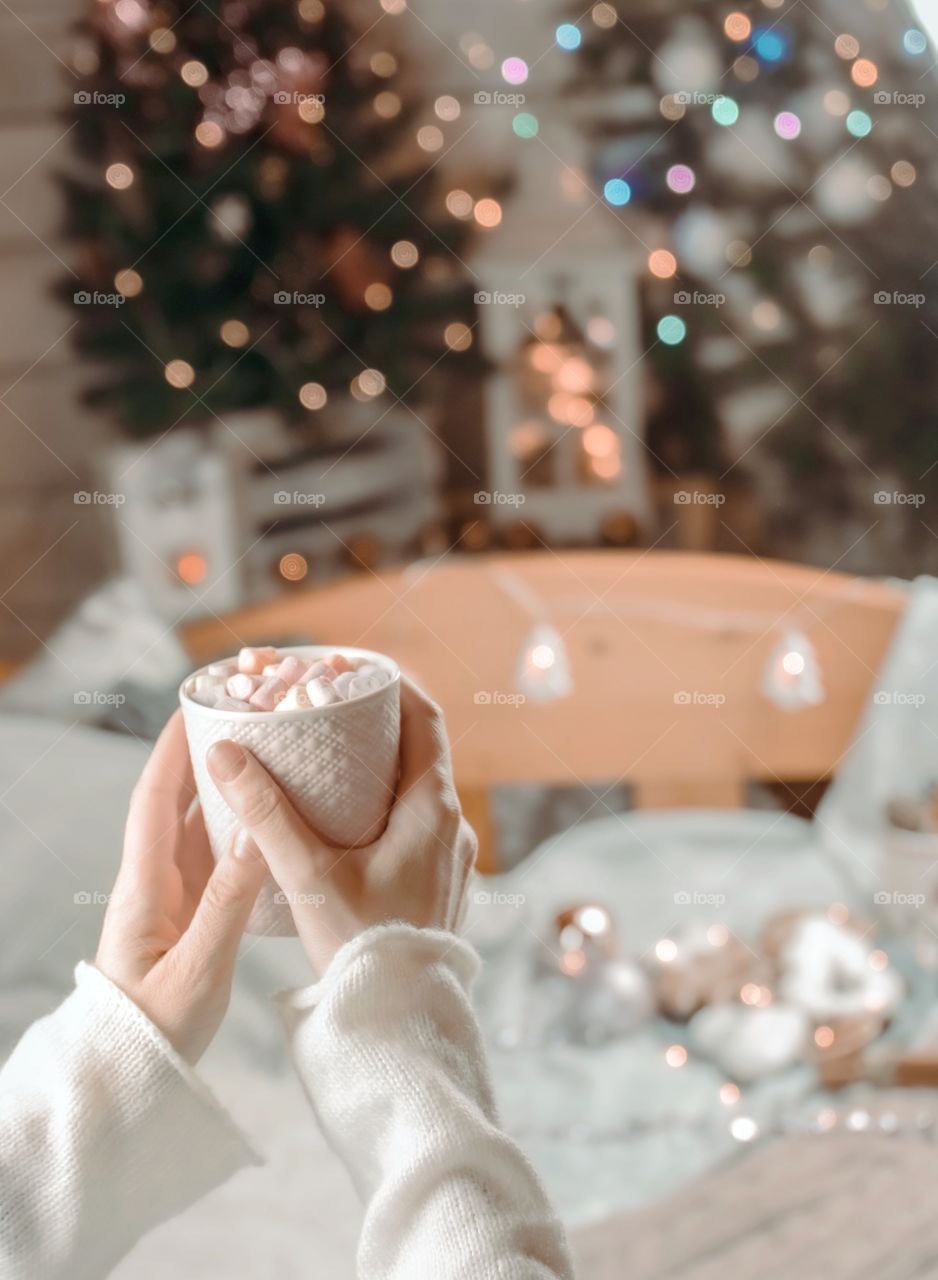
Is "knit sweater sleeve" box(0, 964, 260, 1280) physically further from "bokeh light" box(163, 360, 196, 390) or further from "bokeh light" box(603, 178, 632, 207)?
"bokeh light" box(603, 178, 632, 207)

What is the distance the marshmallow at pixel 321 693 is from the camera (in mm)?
436

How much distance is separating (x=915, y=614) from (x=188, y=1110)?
0.78 metres

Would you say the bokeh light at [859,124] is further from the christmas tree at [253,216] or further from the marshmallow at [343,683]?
the marshmallow at [343,683]

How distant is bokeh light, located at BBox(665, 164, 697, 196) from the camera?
2.94 ft

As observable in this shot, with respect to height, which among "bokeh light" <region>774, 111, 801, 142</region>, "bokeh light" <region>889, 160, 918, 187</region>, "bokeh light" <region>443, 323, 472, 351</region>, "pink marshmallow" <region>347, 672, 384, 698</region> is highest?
"bokeh light" <region>774, 111, 801, 142</region>

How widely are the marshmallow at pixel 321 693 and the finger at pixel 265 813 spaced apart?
0.11ft

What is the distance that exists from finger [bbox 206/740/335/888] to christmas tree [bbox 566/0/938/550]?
1.99 feet

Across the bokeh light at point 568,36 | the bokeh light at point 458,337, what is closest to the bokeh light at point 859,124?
the bokeh light at point 568,36

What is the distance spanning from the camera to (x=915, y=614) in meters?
0.97

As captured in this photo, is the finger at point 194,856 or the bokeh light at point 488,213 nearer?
the finger at point 194,856

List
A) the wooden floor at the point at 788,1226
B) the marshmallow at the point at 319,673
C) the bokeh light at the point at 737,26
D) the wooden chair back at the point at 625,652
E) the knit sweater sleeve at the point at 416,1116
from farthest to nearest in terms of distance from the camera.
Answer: the wooden chair back at the point at 625,652
the bokeh light at the point at 737,26
the wooden floor at the point at 788,1226
the marshmallow at the point at 319,673
the knit sweater sleeve at the point at 416,1116

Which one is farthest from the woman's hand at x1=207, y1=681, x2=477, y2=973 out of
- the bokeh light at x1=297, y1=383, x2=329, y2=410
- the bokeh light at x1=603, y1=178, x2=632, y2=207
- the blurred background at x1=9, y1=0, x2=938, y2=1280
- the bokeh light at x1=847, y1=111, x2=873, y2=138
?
the bokeh light at x1=847, y1=111, x2=873, y2=138

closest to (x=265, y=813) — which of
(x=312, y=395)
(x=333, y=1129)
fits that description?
(x=333, y=1129)

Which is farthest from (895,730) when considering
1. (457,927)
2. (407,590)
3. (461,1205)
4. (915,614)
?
(461,1205)
